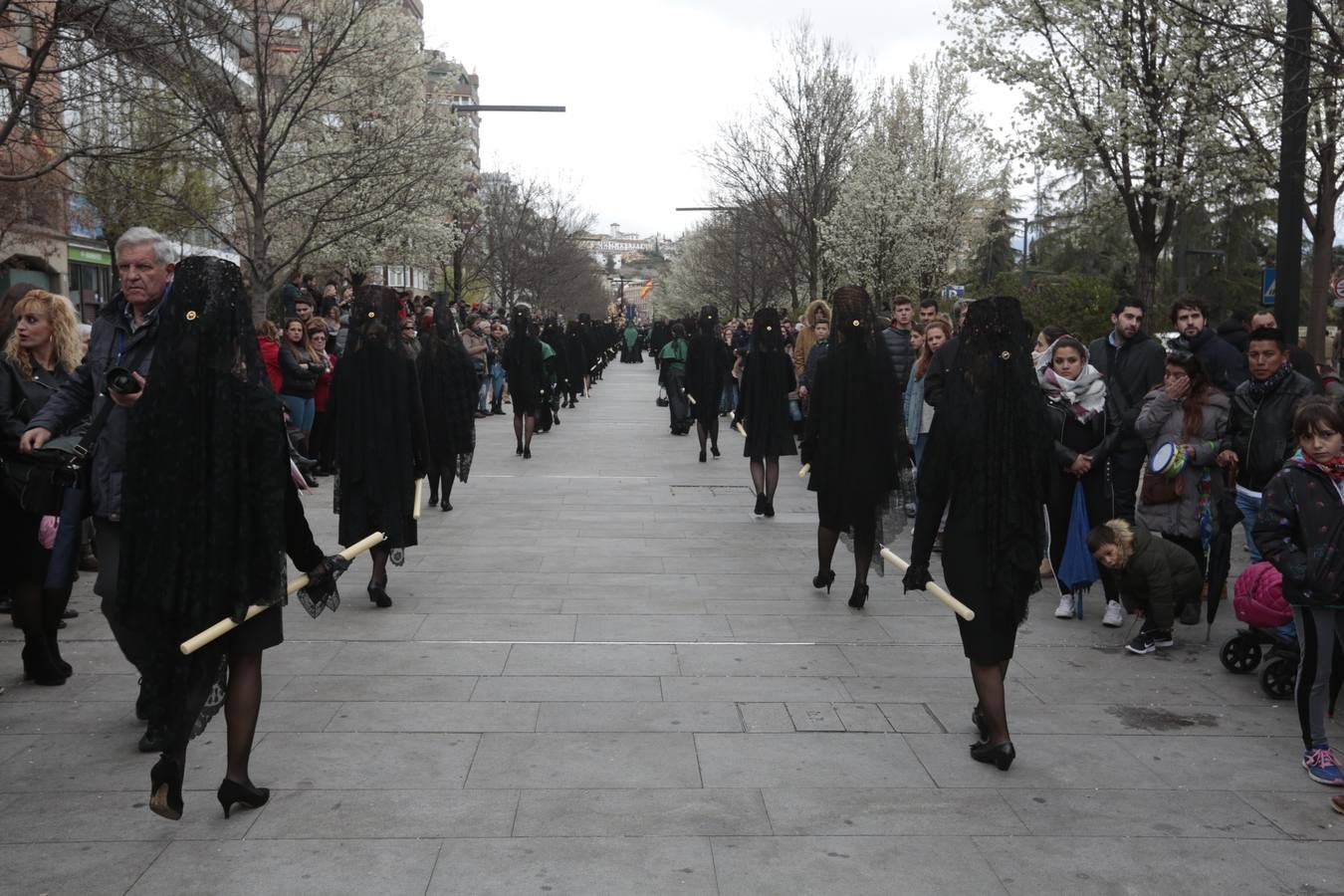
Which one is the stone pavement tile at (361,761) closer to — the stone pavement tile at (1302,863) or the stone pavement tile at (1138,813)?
the stone pavement tile at (1138,813)

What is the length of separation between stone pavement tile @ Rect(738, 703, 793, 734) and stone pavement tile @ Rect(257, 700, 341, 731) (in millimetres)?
1787

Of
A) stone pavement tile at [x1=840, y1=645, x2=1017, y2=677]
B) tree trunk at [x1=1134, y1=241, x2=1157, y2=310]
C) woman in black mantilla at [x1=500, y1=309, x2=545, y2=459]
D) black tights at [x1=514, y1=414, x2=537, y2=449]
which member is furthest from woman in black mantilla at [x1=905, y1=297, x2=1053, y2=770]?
tree trunk at [x1=1134, y1=241, x2=1157, y2=310]

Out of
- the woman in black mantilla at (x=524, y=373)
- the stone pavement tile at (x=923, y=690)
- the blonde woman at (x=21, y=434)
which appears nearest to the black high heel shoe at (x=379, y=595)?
the blonde woman at (x=21, y=434)

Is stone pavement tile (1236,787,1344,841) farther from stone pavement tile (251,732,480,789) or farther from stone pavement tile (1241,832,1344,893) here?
stone pavement tile (251,732,480,789)

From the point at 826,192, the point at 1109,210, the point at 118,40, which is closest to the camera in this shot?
the point at 118,40

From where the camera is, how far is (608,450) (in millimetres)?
19453

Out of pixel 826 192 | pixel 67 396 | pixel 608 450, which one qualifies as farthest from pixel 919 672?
pixel 826 192

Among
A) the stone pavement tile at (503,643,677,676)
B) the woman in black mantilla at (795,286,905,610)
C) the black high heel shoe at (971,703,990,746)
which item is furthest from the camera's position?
the woman in black mantilla at (795,286,905,610)

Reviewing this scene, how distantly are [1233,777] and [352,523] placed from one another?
17.0 ft

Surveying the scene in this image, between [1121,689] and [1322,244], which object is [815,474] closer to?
[1121,689]

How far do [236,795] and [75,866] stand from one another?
0.57 metres

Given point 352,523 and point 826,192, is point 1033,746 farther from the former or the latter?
point 826,192

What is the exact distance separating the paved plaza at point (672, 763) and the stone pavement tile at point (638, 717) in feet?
0.06

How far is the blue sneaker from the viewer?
17.4 ft
